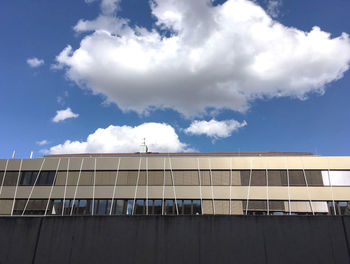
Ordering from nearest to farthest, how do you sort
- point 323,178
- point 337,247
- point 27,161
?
point 337,247 < point 323,178 < point 27,161

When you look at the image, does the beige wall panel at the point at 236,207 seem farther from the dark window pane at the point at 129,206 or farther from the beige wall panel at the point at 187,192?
the dark window pane at the point at 129,206

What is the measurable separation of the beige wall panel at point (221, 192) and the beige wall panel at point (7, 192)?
20549mm

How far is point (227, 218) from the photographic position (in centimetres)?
659

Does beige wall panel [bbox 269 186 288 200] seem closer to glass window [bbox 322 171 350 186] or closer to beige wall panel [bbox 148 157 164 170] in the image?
glass window [bbox 322 171 350 186]

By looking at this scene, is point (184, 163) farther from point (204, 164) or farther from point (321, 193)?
point (321, 193)

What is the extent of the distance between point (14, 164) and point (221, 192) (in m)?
21.9

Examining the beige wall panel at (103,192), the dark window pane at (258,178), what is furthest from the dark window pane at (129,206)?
the dark window pane at (258,178)

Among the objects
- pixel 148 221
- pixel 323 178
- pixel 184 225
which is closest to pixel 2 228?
pixel 148 221

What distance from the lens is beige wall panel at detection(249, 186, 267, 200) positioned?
22.8 meters

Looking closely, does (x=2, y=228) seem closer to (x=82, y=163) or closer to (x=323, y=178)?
(x=82, y=163)

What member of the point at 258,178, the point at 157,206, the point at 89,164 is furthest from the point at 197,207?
the point at 89,164

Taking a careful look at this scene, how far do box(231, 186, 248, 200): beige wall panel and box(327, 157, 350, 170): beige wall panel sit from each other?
8.24 metres

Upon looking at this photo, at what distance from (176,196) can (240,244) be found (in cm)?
1769

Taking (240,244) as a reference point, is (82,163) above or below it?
above
